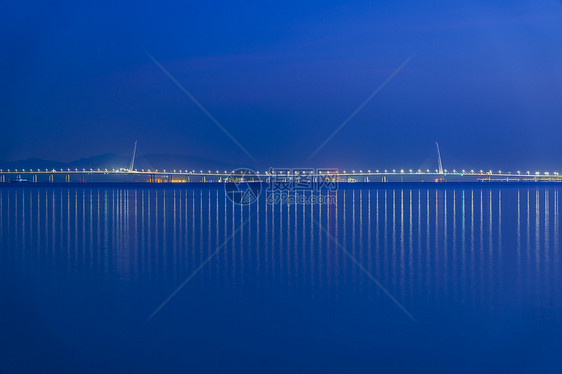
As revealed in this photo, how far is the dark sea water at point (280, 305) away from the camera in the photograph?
3.10 meters

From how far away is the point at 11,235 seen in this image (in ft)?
28.4

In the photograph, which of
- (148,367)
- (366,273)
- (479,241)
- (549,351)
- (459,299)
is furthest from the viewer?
(479,241)

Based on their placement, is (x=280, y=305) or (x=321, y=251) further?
(x=321, y=251)

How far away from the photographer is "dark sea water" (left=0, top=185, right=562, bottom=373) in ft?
10.2

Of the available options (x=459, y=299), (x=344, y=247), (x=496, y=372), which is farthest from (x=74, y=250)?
(x=496, y=372)

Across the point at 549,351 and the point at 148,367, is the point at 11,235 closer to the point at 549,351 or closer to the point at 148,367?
the point at 148,367

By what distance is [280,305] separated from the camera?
162 inches

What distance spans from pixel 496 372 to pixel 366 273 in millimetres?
2382

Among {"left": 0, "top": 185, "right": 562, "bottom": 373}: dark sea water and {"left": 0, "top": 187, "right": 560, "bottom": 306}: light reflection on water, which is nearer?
{"left": 0, "top": 185, "right": 562, "bottom": 373}: dark sea water

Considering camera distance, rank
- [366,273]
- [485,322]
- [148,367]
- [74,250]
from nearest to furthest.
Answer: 1. [148,367]
2. [485,322]
3. [366,273]
4. [74,250]

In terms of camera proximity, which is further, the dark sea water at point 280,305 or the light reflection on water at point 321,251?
the light reflection on water at point 321,251

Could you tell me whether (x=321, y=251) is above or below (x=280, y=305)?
above

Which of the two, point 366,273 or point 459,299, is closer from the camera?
point 459,299

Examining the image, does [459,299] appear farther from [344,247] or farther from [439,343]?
[344,247]
